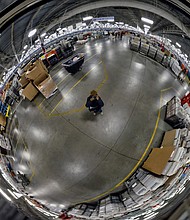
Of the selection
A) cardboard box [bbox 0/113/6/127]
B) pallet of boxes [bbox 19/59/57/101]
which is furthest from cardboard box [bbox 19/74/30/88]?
cardboard box [bbox 0/113/6/127]

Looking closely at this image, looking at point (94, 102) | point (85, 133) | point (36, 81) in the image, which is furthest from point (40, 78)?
point (85, 133)

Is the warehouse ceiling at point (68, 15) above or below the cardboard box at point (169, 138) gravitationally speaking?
above

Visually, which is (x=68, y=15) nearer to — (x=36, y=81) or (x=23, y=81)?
(x=36, y=81)

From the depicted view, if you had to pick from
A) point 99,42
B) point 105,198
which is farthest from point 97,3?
point 105,198

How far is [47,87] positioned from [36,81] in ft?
1.11

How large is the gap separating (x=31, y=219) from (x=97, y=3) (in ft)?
19.9

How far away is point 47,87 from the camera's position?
236 inches

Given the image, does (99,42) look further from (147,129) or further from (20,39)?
(147,129)

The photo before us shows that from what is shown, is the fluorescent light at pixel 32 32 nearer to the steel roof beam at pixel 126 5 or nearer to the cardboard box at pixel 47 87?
the steel roof beam at pixel 126 5

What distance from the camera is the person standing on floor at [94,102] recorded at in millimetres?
5484

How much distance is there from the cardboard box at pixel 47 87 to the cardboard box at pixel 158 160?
326 cm

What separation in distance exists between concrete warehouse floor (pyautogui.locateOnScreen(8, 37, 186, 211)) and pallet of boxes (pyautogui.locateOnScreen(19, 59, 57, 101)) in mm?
184

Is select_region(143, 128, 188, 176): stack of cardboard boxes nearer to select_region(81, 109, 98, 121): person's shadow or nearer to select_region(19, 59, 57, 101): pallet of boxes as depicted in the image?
select_region(81, 109, 98, 121): person's shadow

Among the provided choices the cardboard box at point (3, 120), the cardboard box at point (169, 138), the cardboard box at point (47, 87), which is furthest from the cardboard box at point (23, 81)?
the cardboard box at point (169, 138)
